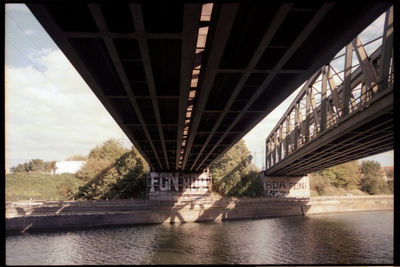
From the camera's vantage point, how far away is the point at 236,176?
66.9 meters

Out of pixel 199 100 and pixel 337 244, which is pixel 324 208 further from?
pixel 199 100

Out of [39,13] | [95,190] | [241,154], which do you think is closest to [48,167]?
[95,190]

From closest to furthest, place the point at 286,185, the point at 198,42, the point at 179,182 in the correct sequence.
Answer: the point at 198,42 < the point at 179,182 < the point at 286,185

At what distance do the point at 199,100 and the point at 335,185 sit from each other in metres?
64.5

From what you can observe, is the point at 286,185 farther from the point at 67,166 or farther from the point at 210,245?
the point at 67,166

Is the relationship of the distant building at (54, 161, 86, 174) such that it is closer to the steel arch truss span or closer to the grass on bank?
the grass on bank

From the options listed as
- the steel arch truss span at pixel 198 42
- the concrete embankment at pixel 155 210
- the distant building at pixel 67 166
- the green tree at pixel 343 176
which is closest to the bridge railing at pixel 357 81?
the steel arch truss span at pixel 198 42

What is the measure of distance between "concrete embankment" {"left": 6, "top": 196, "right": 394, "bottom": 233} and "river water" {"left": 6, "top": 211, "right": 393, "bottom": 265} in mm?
3275

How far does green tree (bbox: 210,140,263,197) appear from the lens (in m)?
66.6

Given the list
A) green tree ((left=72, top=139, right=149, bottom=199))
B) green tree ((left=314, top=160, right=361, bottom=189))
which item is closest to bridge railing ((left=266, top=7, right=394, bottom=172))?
green tree ((left=314, top=160, right=361, bottom=189))

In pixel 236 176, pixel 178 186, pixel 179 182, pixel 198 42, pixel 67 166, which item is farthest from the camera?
pixel 67 166

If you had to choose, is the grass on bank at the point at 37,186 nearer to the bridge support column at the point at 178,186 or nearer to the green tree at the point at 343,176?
the bridge support column at the point at 178,186

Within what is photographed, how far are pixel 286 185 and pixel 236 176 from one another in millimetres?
11060

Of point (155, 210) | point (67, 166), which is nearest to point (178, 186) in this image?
point (155, 210)
